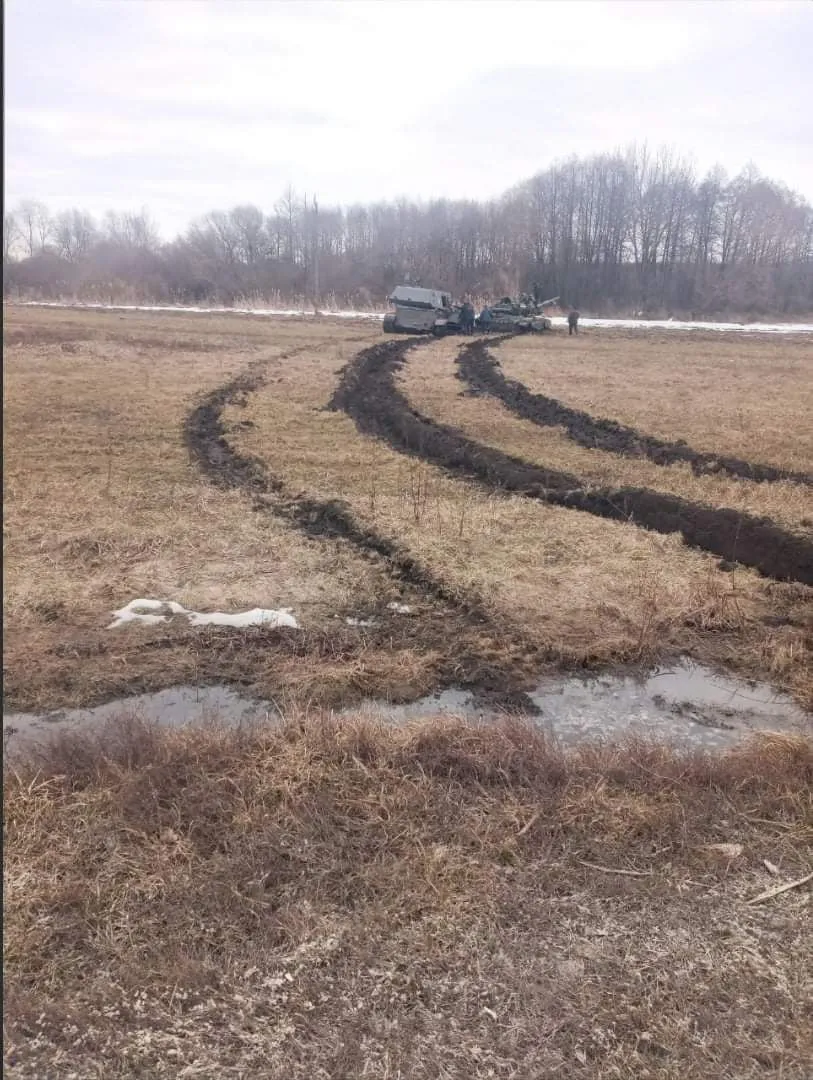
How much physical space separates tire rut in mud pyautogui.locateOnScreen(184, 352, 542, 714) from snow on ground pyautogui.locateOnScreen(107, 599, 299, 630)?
747 mm

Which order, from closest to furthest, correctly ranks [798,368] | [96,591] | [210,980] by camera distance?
[210,980] → [96,591] → [798,368]

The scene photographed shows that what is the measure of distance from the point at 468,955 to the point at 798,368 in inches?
957

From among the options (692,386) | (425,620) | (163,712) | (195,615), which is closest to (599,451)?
(425,620)

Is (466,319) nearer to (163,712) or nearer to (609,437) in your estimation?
(609,437)

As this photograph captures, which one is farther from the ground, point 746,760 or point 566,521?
point 566,521

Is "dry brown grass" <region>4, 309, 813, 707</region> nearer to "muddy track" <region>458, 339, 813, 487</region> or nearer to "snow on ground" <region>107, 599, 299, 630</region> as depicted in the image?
"snow on ground" <region>107, 599, 299, 630</region>

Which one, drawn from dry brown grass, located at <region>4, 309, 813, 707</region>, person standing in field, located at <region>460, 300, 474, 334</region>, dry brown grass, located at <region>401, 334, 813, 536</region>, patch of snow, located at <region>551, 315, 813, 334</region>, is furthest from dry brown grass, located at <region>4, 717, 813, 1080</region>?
patch of snow, located at <region>551, 315, 813, 334</region>

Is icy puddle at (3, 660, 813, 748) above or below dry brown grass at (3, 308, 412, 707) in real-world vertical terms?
below

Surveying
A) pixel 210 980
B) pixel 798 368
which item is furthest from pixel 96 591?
pixel 798 368

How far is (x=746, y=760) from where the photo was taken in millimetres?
4301

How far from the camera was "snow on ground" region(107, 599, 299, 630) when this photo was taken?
604 cm

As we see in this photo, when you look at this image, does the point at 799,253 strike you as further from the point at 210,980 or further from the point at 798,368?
the point at 210,980

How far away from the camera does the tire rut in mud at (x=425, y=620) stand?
18.0 feet

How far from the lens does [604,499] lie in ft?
30.9
